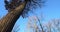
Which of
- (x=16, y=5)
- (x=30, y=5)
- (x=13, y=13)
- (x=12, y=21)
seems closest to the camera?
(x=12, y=21)

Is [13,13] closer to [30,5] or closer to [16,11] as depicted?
[16,11]

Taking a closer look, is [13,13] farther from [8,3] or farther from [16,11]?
[8,3]

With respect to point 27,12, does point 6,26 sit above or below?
above

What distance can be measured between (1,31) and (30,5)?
348 cm

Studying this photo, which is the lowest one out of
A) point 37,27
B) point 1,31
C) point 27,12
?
point 37,27

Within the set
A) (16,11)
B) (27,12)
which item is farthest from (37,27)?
(16,11)

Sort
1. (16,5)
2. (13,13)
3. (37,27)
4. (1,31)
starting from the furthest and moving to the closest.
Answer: (37,27) < (16,5) < (13,13) < (1,31)

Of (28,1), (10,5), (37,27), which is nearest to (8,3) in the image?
(10,5)

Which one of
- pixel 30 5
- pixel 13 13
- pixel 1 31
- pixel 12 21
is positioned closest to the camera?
pixel 1 31

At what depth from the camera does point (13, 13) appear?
7789 mm

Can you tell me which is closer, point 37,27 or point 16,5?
point 16,5

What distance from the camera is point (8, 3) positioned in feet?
30.7

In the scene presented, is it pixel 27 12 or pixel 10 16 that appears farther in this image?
pixel 27 12

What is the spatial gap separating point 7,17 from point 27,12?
3042 mm
